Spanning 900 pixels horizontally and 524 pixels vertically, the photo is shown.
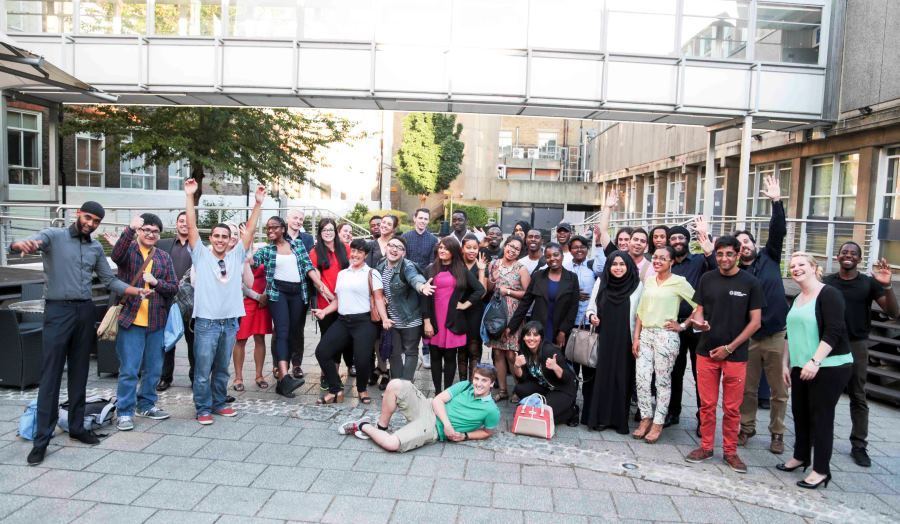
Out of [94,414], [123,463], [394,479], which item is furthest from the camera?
[94,414]

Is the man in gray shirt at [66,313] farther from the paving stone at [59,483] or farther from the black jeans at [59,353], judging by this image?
the paving stone at [59,483]

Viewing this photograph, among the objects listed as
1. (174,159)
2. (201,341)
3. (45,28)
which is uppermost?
(45,28)

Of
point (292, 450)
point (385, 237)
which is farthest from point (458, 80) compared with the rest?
point (292, 450)

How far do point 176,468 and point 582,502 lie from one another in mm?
3093

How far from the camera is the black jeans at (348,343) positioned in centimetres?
640

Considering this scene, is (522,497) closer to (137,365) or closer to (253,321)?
(137,365)

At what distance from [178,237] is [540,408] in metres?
4.32

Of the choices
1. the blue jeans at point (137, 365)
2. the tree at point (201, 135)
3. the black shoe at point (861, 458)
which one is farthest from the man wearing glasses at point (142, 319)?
the tree at point (201, 135)

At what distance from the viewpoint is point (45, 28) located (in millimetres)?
14102

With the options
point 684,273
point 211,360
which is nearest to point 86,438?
point 211,360

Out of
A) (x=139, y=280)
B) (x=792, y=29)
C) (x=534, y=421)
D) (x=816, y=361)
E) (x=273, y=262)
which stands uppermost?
(x=792, y=29)

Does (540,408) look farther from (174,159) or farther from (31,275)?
(174,159)

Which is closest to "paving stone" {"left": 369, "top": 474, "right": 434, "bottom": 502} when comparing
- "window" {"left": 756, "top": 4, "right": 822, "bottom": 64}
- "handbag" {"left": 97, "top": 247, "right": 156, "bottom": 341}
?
"handbag" {"left": 97, "top": 247, "right": 156, "bottom": 341}

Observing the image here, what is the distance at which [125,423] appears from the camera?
5.57 m
